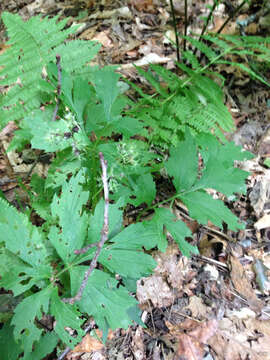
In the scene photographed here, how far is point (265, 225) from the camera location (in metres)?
2.06

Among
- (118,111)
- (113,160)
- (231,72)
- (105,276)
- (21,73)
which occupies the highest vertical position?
(21,73)

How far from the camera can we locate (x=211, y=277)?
185 centimetres

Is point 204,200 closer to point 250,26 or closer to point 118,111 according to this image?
point 118,111

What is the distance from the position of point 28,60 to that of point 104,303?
1489mm

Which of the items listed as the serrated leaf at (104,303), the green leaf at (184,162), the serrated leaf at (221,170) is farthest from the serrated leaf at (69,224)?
the serrated leaf at (221,170)

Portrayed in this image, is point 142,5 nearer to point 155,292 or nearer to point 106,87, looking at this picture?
point 106,87

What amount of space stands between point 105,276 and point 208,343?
0.77 m

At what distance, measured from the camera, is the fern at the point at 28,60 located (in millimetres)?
1861

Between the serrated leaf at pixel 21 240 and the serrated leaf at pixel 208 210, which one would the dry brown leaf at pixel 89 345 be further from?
the serrated leaf at pixel 208 210

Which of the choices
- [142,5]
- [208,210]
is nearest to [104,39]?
[142,5]

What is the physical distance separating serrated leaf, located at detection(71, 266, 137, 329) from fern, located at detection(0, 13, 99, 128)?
1131 mm

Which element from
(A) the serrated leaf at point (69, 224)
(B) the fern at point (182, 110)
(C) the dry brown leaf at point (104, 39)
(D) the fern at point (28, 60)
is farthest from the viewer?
(C) the dry brown leaf at point (104, 39)

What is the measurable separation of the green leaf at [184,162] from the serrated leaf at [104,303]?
0.70 metres

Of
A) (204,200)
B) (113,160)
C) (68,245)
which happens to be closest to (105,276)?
(68,245)
